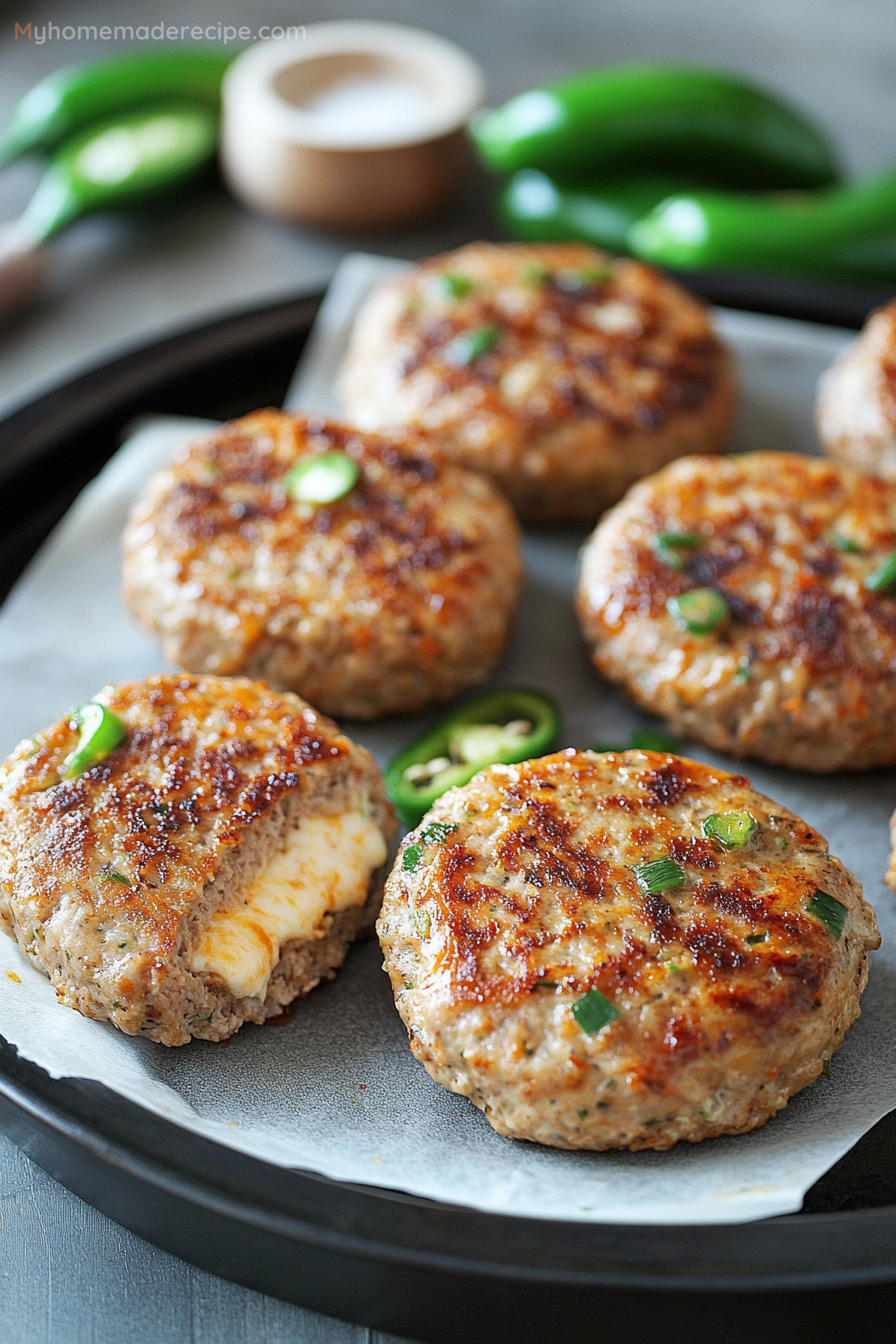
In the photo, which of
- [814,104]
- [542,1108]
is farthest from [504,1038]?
[814,104]

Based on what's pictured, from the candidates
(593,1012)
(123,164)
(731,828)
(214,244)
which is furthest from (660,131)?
(593,1012)

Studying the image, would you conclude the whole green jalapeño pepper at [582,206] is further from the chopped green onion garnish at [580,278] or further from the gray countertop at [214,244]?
the chopped green onion garnish at [580,278]

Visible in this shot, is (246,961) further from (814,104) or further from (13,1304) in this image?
(814,104)

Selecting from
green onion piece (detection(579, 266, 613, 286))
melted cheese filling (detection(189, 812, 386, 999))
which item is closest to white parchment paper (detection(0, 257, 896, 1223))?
melted cheese filling (detection(189, 812, 386, 999))

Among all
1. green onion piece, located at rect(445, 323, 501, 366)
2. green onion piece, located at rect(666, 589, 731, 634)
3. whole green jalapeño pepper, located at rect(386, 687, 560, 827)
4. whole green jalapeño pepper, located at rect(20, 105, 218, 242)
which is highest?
whole green jalapeño pepper, located at rect(20, 105, 218, 242)

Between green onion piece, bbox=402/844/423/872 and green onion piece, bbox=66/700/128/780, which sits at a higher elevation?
green onion piece, bbox=66/700/128/780

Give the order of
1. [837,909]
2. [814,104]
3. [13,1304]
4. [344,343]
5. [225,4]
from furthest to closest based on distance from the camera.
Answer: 1. [225,4]
2. [814,104]
3. [344,343]
4. [837,909]
5. [13,1304]

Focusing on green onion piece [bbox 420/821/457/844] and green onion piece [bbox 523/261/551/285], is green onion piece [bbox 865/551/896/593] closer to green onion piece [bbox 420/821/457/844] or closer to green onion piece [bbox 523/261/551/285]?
green onion piece [bbox 420/821/457/844]
